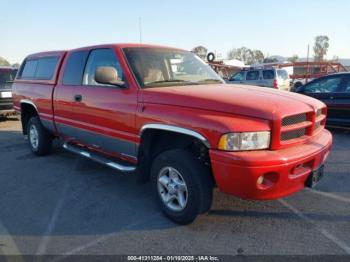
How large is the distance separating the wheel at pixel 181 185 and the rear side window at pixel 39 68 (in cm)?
309

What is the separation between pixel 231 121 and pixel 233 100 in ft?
1.00

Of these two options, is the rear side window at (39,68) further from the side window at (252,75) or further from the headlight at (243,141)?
the side window at (252,75)

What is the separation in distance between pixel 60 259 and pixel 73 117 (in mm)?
2475

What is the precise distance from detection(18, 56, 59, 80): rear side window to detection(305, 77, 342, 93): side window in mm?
6337

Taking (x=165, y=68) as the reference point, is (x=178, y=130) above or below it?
below

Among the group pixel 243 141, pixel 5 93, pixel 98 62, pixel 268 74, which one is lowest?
pixel 5 93

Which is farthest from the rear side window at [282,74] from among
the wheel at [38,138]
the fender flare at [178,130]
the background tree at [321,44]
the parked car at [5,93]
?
the background tree at [321,44]

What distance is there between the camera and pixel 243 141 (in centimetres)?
297

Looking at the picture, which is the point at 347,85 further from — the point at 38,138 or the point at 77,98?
the point at 38,138

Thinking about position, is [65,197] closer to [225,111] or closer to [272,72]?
[225,111]

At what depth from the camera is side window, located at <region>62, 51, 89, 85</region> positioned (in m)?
4.88

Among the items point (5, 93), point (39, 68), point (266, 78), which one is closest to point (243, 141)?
point (39, 68)

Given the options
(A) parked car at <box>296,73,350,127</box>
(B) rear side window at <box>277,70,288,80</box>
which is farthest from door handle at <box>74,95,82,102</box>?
(B) rear side window at <box>277,70,288,80</box>

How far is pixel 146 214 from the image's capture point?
12.6 feet
